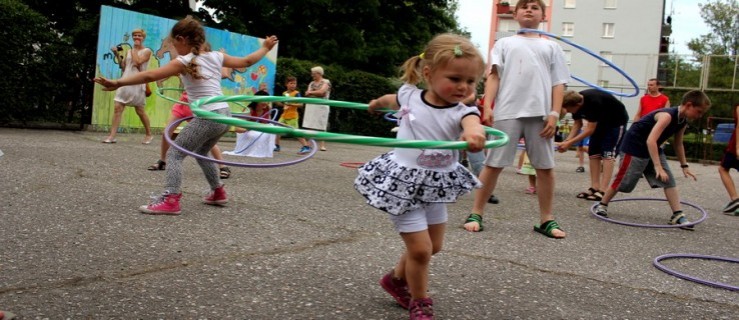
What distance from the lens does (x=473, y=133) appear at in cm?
294

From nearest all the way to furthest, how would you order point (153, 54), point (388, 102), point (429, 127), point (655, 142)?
point (429, 127)
point (388, 102)
point (655, 142)
point (153, 54)

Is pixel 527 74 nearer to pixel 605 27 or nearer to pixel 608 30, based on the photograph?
pixel 608 30

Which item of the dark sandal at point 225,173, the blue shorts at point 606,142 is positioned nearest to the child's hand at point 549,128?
the blue shorts at point 606,142

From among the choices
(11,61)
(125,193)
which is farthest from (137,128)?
(125,193)

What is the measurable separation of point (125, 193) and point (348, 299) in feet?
11.5

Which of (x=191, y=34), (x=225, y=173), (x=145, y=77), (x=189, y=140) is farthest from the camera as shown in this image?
(x=225, y=173)

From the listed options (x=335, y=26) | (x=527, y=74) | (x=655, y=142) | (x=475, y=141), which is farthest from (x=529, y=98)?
(x=335, y=26)

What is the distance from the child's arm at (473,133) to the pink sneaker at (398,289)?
0.84 meters

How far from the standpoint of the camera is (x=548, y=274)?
4.12 m

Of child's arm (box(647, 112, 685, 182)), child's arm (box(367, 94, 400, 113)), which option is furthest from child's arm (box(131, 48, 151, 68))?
child's arm (box(367, 94, 400, 113))

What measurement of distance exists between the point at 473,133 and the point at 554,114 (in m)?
2.56

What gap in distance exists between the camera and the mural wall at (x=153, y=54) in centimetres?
1344

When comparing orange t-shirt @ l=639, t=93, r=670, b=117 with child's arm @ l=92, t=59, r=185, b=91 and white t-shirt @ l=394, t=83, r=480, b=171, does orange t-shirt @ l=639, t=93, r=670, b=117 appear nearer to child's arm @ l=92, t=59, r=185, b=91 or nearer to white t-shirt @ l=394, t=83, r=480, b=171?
child's arm @ l=92, t=59, r=185, b=91

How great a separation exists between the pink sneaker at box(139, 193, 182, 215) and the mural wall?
695cm
